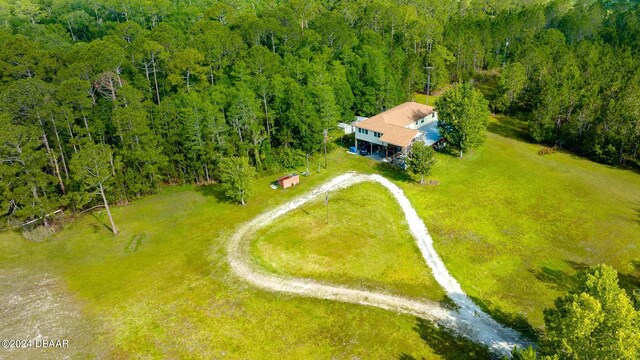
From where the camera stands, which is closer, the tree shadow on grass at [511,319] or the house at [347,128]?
the tree shadow on grass at [511,319]

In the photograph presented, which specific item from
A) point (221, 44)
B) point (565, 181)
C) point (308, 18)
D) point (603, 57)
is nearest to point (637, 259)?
point (565, 181)

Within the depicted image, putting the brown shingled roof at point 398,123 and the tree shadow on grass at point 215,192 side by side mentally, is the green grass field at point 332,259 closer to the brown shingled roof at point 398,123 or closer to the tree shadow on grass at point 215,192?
the tree shadow on grass at point 215,192

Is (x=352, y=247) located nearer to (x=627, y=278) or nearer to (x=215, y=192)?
(x=215, y=192)

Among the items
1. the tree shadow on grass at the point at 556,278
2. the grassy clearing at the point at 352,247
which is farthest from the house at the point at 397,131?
the tree shadow on grass at the point at 556,278

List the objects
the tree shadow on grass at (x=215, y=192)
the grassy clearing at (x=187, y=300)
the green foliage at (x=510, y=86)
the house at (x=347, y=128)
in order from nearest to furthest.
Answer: the grassy clearing at (x=187, y=300) < the tree shadow on grass at (x=215, y=192) < the house at (x=347, y=128) < the green foliage at (x=510, y=86)

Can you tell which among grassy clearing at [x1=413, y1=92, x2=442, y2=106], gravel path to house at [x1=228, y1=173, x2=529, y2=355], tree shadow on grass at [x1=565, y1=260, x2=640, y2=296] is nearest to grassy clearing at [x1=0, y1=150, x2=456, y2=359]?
gravel path to house at [x1=228, y1=173, x2=529, y2=355]

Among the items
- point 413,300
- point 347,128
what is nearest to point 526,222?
point 413,300

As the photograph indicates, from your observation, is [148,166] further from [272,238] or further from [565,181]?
[565,181]
